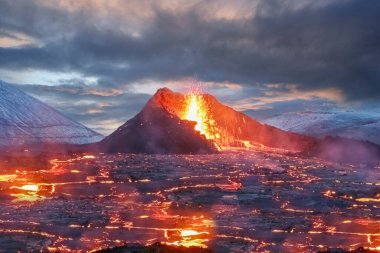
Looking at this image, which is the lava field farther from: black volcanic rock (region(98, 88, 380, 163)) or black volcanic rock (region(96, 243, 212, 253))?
black volcanic rock (region(98, 88, 380, 163))

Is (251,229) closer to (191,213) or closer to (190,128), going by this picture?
(191,213)

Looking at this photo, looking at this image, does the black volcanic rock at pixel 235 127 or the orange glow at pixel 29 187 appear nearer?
the orange glow at pixel 29 187

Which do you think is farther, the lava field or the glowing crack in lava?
the glowing crack in lava

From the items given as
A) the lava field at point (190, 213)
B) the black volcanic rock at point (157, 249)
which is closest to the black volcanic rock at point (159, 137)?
the lava field at point (190, 213)

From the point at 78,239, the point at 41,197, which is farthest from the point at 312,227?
the point at 41,197

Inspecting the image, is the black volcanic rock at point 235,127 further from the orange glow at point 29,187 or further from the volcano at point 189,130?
the orange glow at point 29,187

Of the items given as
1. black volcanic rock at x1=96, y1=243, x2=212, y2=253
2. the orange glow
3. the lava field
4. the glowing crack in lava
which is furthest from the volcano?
black volcanic rock at x1=96, y1=243, x2=212, y2=253

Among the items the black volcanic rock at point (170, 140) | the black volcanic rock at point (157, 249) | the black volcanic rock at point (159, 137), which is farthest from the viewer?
the black volcanic rock at point (159, 137)

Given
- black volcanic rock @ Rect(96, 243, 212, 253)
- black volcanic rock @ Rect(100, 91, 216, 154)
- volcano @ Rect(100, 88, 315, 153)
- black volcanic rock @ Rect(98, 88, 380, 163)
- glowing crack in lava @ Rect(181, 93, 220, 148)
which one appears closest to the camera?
black volcanic rock @ Rect(96, 243, 212, 253)
